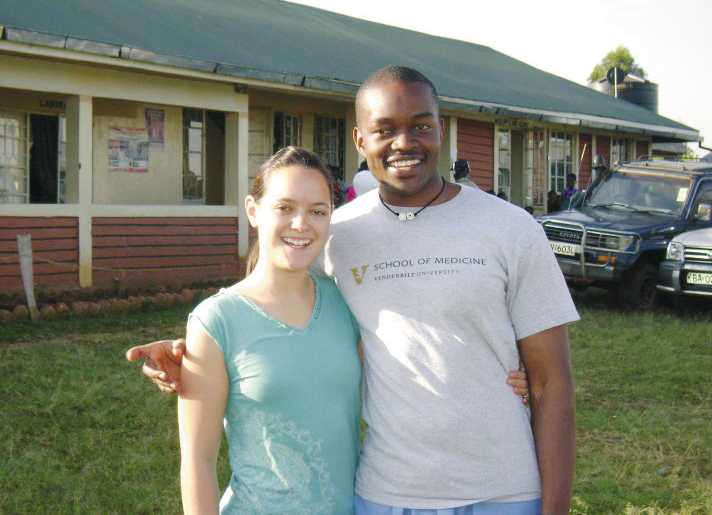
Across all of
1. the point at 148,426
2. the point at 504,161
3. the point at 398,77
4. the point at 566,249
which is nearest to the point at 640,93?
the point at 504,161

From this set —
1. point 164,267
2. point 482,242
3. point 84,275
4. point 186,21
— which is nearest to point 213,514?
point 482,242

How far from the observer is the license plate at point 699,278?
10180 millimetres

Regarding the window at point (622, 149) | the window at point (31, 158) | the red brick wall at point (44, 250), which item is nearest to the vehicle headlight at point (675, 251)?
the red brick wall at point (44, 250)

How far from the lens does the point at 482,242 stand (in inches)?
80.0

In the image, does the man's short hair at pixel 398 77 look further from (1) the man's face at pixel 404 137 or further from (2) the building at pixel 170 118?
(2) the building at pixel 170 118

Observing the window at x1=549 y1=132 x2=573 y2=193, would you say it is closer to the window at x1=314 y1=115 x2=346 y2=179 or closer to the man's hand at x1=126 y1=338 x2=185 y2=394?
the window at x1=314 y1=115 x2=346 y2=179

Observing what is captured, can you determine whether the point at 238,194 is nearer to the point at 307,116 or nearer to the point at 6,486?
the point at 307,116

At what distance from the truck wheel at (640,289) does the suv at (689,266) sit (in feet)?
1.01

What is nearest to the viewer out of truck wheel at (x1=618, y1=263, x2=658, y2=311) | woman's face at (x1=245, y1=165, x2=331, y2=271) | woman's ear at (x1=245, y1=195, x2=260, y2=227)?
woman's face at (x1=245, y1=165, x2=331, y2=271)

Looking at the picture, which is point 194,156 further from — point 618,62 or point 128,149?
point 618,62

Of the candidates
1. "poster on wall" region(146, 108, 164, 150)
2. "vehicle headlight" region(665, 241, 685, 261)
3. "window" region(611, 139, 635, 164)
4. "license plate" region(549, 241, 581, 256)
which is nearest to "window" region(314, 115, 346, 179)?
"poster on wall" region(146, 108, 164, 150)

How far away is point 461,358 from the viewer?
79.2 inches

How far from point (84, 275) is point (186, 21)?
457 cm

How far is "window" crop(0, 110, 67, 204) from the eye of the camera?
41.6ft
